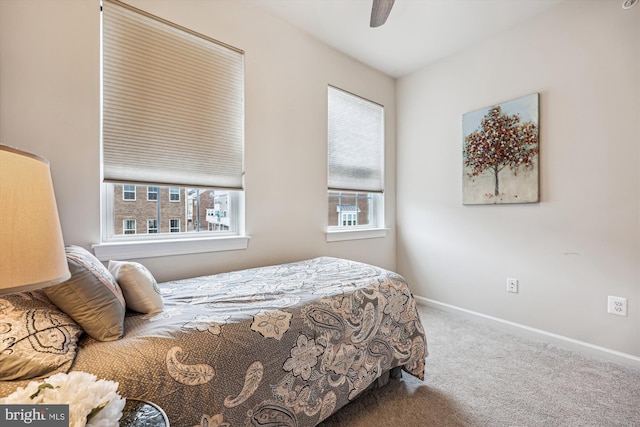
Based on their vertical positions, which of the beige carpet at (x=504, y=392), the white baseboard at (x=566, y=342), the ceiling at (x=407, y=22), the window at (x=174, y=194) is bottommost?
the beige carpet at (x=504, y=392)

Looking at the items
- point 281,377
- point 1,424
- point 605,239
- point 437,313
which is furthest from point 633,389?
point 1,424

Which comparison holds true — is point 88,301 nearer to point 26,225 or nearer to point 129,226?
point 26,225

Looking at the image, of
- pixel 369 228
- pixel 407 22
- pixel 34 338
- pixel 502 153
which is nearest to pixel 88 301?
pixel 34 338

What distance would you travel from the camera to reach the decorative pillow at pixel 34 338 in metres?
0.79

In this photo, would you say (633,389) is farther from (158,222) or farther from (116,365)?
(158,222)

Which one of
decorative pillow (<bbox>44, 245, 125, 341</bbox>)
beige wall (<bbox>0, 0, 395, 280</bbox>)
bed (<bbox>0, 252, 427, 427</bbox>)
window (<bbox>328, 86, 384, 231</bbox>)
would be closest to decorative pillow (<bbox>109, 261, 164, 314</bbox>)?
bed (<bbox>0, 252, 427, 427</bbox>)

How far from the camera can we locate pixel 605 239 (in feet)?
6.86

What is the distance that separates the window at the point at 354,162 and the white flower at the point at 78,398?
2.41 m

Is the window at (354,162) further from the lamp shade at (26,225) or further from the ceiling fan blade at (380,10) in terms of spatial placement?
the lamp shade at (26,225)

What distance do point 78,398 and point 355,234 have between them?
265cm

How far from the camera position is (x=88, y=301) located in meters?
1.01

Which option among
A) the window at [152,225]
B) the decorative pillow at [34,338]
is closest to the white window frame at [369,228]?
the window at [152,225]

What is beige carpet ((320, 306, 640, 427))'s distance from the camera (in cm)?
150

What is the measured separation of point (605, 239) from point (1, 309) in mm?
3279
